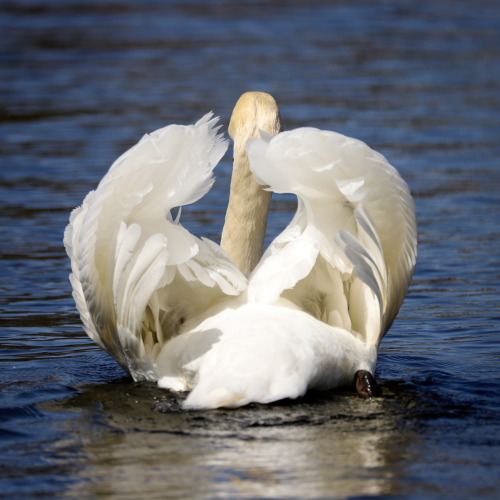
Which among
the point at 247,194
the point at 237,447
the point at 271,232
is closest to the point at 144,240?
the point at 247,194

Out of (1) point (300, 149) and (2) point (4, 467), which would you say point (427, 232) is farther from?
(2) point (4, 467)

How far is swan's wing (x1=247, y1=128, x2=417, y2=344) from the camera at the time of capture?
197 inches

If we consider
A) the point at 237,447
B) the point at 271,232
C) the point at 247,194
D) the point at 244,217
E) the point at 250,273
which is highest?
the point at 247,194

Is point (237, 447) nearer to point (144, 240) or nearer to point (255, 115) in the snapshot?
point (144, 240)

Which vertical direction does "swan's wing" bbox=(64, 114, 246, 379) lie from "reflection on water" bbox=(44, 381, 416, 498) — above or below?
above

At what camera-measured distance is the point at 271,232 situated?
984 centimetres

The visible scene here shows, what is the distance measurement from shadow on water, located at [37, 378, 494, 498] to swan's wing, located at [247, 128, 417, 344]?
1.65ft

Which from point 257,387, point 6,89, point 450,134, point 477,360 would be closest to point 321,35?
point 6,89

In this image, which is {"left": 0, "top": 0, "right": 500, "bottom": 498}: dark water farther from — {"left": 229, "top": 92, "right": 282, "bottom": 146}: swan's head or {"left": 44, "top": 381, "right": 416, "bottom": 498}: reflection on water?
{"left": 229, "top": 92, "right": 282, "bottom": 146}: swan's head

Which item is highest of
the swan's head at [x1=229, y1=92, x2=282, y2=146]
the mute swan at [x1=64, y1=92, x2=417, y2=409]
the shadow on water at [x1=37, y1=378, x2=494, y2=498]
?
the swan's head at [x1=229, y1=92, x2=282, y2=146]

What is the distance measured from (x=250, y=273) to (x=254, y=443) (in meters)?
1.32

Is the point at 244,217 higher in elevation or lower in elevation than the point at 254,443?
higher

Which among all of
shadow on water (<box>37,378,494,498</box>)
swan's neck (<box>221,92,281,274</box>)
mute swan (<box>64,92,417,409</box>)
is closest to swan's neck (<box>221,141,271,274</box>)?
swan's neck (<box>221,92,281,274</box>)

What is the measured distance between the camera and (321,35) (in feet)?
72.1
